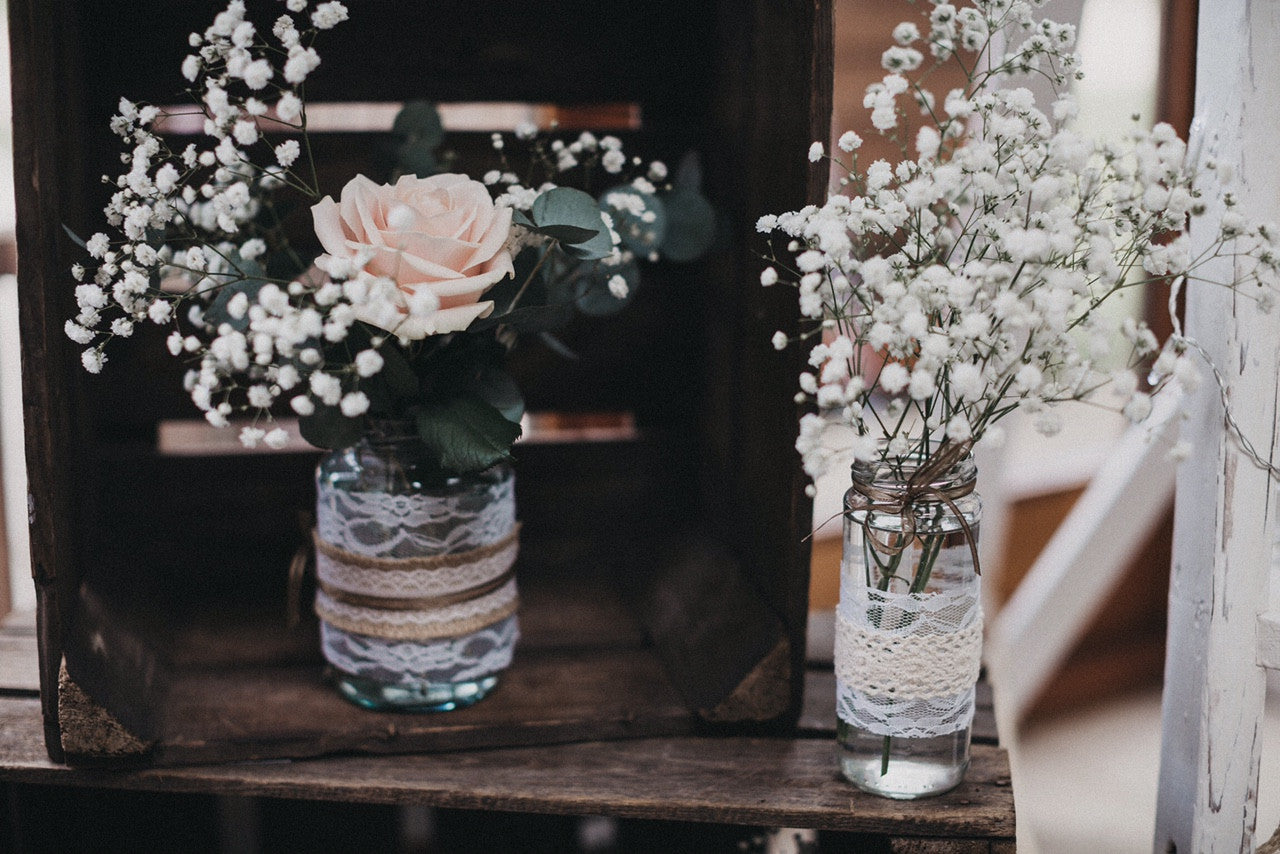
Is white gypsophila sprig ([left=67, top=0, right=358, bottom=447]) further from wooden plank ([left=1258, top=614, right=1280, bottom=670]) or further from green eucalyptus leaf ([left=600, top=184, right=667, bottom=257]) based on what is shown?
wooden plank ([left=1258, top=614, right=1280, bottom=670])

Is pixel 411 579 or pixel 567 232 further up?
pixel 567 232

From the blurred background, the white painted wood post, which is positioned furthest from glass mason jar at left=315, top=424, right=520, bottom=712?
the blurred background

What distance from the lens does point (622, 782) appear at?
992 millimetres

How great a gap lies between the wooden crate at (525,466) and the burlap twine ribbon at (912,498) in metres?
0.11

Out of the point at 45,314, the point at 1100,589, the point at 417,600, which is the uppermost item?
Result: the point at 45,314

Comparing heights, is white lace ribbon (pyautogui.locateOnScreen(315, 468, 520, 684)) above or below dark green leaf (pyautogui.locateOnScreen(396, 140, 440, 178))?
below

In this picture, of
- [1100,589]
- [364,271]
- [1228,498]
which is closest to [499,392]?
[364,271]

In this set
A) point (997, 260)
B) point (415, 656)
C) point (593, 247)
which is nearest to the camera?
point (997, 260)

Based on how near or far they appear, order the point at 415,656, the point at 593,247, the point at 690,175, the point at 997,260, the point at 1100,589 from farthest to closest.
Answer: the point at 1100,589, the point at 690,175, the point at 415,656, the point at 593,247, the point at 997,260

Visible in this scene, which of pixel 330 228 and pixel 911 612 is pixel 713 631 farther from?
pixel 330 228

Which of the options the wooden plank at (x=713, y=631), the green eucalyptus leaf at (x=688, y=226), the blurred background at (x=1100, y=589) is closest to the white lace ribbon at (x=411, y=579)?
the wooden plank at (x=713, y=631)

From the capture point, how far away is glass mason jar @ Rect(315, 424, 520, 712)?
106cm

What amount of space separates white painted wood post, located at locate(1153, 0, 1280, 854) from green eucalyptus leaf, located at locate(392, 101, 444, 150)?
740 mm

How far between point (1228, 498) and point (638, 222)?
61cm
